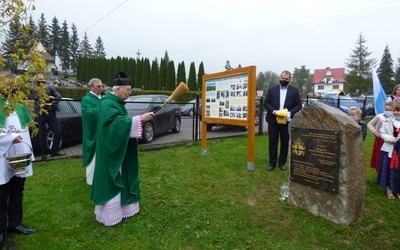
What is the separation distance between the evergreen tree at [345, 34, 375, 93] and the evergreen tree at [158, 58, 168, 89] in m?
38.7

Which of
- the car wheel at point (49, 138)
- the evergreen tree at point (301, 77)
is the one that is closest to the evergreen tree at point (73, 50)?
the evergreen tree at point (301, 77)

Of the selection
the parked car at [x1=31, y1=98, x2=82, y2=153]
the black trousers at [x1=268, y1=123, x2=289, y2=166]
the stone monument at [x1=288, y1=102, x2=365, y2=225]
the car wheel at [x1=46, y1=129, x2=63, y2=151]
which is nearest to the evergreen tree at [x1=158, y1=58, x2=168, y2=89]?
the parked car at [x1=31, y1=98, x2=82, y2=153]

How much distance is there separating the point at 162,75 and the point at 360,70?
4187cm

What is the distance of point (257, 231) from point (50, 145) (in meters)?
5.94

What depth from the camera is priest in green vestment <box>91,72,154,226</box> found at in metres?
3.30

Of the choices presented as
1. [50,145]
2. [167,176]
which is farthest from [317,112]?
[50,145]

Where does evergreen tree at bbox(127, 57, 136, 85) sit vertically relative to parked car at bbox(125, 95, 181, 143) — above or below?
above

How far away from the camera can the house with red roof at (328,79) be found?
271 feet

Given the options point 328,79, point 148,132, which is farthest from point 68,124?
point 328,79

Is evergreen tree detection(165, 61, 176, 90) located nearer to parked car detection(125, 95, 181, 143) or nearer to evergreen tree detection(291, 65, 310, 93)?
parked car detection(125, 95, 181, 143)

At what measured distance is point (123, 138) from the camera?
331 cm

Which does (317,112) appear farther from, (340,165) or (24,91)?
(24,91)

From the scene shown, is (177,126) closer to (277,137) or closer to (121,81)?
(277,137)

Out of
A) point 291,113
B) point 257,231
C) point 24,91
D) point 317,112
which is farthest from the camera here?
point 291,113
